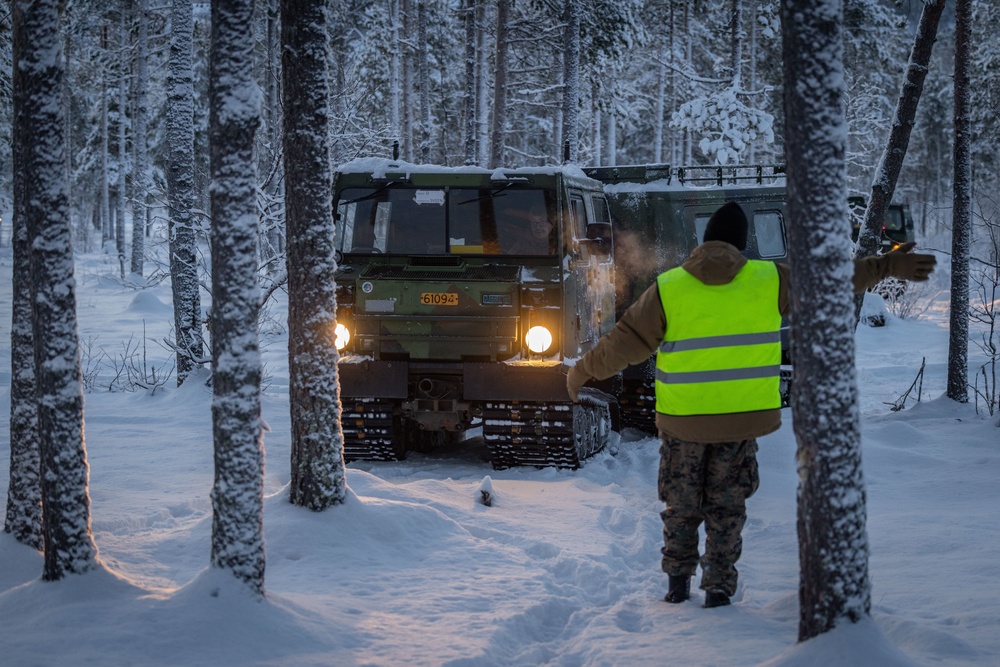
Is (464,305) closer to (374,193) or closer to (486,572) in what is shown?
(374,193)

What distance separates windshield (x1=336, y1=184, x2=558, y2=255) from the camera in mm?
8430

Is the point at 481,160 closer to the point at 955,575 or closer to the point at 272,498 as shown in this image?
the point at 272,498

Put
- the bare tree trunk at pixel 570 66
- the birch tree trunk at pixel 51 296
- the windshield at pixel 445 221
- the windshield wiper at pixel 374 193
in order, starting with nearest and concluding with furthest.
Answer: the birch tree trunk at pixel 51 296 → the windshield at pixel 445 221 → the windshield wiper at pixel 374 193 → the bare tree trunk at pixel 570 66

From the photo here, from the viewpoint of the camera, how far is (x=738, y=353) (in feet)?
15.2

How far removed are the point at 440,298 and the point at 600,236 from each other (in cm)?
144

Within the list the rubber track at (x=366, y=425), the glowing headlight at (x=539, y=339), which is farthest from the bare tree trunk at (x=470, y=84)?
the glowing headlight at (x=539, y=339)

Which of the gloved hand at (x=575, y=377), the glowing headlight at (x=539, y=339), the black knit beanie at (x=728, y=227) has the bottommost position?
the glowing headlight at (x=539, y=339)

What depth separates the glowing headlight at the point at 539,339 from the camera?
321 inches

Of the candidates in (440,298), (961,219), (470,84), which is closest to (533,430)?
(440,298)

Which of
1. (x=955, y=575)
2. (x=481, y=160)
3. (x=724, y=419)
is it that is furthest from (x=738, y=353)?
(x=481, y=160)

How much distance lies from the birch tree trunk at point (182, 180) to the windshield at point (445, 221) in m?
3.61

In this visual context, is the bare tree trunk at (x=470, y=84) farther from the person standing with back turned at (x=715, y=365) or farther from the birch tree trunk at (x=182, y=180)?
the person standing with back turned at (x=715, y=365)

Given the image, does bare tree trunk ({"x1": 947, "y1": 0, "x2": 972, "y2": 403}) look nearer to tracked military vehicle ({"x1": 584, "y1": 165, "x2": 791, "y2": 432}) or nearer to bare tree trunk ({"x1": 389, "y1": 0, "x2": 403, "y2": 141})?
tracked military vehicle ({"x1": 584, "y1": 165, "x2": 791, "y2": 432})

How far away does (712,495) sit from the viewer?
477cm
